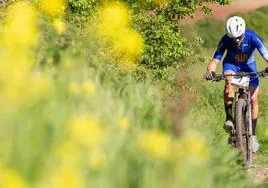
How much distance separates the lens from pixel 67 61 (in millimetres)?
5117

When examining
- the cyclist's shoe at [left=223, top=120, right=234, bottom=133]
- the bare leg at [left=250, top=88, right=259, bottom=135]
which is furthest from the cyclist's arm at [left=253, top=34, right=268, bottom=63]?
the cyclist's shoe at [left=223, top=120, right=234, bottom=133]

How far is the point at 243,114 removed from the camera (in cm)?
1033

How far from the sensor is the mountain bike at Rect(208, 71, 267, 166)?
400 inches

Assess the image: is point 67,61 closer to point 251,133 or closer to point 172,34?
point 251,133

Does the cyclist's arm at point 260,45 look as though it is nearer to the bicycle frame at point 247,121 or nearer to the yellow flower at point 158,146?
the bicycle frame at point 247,121

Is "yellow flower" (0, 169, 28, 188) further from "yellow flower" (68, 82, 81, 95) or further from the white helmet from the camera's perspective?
the white helmet

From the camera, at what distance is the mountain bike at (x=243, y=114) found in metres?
10.1

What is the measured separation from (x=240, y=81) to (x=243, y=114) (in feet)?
1.29

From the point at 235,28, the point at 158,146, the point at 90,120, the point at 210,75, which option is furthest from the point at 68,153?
the point at 210,75

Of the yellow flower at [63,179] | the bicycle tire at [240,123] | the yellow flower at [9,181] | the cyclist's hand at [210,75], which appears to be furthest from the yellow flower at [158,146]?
the cyclist's hand at [210,75]

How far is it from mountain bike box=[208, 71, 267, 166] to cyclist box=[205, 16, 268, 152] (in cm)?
8

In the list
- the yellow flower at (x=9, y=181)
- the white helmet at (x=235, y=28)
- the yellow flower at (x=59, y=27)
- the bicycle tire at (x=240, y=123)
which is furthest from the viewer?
the bicycle tire at (x=240, y=123)

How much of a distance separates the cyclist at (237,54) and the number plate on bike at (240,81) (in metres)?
0.07

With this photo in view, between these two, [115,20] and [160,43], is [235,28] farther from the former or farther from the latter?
[160,43]
